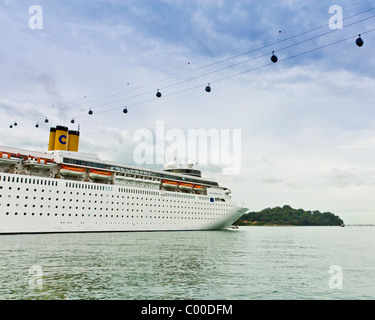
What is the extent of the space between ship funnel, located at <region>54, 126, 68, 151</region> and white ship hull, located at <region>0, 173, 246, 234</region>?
313 inches

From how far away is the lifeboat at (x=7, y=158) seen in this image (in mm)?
36778

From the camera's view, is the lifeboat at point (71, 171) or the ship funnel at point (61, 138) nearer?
the lifeboat at point (71, 171)

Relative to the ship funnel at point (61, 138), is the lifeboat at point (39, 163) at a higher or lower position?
lower

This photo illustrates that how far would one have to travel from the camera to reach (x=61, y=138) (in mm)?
46406

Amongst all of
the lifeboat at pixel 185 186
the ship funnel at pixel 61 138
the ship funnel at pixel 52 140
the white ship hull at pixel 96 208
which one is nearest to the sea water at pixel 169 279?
the white ship hull at pixel 96 208

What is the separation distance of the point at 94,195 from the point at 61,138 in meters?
10.7

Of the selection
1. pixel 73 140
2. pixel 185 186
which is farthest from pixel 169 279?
pixel 185 186

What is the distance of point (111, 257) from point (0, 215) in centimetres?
2229

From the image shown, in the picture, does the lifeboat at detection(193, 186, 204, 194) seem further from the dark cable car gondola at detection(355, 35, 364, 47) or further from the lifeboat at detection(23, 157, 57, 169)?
the dark cable car gondola at detection(355, 35, 364, 47)

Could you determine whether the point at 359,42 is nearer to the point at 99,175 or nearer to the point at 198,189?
the point at 99,175

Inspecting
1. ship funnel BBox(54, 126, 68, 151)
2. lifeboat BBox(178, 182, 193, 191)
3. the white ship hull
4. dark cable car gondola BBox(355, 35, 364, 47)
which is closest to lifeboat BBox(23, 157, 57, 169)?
the white ship hull

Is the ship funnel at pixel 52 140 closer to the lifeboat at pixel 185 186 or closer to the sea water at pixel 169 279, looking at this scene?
the lifeboat at pixel 185 186

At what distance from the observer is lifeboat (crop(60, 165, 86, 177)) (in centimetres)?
4212
